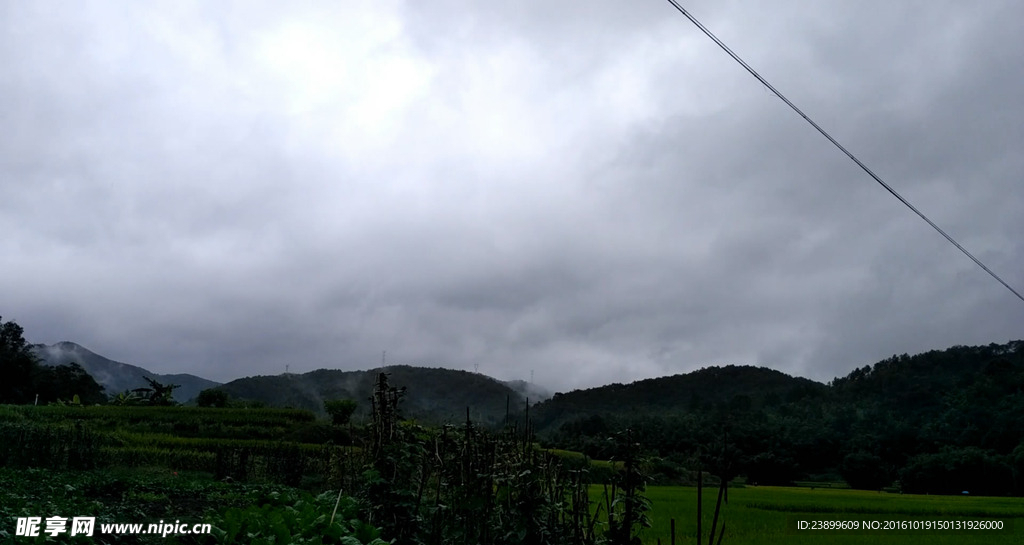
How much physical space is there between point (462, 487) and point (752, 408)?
62.9m

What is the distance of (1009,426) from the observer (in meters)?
36.2

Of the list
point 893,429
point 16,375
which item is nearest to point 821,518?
point 893,429

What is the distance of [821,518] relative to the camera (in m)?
16.8

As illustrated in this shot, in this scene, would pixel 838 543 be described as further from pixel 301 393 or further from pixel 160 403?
pixel 301 393

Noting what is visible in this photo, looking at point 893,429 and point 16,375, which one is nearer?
point 893,429

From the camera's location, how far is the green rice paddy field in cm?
1267

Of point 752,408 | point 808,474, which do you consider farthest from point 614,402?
point 808,474

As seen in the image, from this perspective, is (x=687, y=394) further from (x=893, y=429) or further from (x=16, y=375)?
(x=16, y=375)

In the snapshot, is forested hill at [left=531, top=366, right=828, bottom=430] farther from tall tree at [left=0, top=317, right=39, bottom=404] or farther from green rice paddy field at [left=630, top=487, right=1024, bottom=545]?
green rice paddy field at [left=630, top=487, right=1024, bottom=545]

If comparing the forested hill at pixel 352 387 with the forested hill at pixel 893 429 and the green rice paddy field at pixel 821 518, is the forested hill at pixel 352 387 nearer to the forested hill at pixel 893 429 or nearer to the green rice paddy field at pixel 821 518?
the forested hill at pixel 893 429

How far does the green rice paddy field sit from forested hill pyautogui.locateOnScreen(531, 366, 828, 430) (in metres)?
48.3

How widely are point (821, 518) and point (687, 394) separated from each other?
60.7m

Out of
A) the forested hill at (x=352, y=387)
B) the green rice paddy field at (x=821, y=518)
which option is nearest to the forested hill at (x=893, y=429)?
the green rice paddy field at (x=821, y=518)

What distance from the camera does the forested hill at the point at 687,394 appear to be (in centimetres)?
6919
